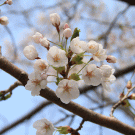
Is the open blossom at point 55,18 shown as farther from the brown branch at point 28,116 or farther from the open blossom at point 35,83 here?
the brown branch at point 28,116

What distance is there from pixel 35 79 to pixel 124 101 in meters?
0.96

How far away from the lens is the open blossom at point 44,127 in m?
1.18

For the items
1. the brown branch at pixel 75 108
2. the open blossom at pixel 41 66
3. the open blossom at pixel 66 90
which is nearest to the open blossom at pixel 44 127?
the brown branch at pixel 75 108

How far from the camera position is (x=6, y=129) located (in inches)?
112

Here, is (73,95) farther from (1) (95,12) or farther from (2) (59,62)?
(1) (95,12)

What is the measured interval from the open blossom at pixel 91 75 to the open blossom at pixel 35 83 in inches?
9.8

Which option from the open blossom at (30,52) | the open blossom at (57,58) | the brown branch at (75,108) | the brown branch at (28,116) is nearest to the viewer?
the open blossom at (57,58)

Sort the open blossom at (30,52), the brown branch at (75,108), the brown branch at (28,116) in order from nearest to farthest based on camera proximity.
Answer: the open blossom at (30,52), the brown branch at (75,108), the brown branch at (28,116)

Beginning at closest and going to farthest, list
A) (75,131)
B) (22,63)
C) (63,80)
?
(63,80) → (75,131) → (22,63)

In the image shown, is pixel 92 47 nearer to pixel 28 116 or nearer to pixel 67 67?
pixel 67 67

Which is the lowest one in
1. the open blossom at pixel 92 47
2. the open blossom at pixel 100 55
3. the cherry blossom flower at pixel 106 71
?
the cherry blossom flower at pixel 106 71

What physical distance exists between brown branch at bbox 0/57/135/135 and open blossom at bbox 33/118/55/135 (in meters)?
0.17

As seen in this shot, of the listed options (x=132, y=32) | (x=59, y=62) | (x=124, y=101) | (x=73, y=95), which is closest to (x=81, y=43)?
(x=59, y=62)

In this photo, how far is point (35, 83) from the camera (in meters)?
1.01
